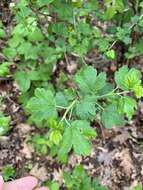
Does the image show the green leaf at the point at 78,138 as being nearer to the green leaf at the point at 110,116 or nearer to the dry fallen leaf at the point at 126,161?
the green leaf at the point at 110,116

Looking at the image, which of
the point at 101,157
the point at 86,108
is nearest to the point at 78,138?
the point at 86,108

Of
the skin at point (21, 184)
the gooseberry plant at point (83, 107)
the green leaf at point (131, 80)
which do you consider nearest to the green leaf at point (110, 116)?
the gooseberry plant at point (83, 107)

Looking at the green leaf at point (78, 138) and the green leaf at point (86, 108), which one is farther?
the green leaf at point (86, 108)

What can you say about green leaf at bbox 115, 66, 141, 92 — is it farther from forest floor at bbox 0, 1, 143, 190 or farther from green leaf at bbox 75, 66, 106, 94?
forest floor at bbox 0, 1, 143, 190

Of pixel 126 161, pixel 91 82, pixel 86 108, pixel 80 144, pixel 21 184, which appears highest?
pixel 91 82

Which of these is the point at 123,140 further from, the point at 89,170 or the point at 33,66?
the point at 33,66

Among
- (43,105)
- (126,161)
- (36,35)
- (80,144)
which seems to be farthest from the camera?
Answer: (126,161)

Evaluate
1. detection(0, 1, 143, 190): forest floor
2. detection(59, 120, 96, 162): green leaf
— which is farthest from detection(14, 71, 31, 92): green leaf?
detection(59, 120, 96, 162): green leaf

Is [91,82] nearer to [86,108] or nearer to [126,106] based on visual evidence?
[86,108]
